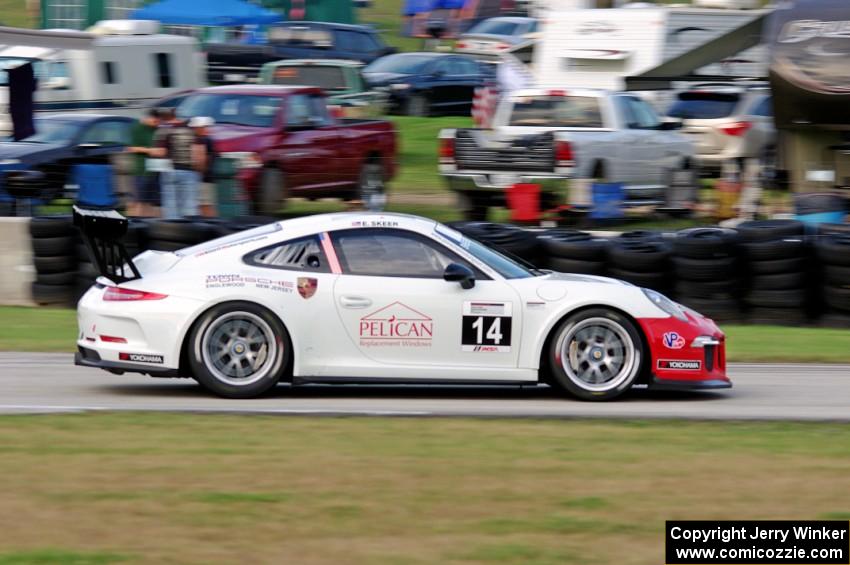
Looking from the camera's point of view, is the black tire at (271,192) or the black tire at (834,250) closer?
the black tire at (834,250)

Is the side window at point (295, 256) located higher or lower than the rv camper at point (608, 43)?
lower

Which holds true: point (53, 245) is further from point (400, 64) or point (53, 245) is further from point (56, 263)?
point (400, 64)

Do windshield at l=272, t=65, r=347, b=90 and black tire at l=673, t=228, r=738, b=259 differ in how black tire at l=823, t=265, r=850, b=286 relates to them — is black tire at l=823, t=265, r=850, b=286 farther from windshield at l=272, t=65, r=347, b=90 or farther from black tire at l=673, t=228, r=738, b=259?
windshield at l=272, t=65, r=347, b=90

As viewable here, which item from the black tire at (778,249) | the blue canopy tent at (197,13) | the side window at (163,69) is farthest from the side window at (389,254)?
the blue canopy tent at (197,13)

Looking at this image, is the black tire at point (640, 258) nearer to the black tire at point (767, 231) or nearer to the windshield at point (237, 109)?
the black tire at point (767, 231)

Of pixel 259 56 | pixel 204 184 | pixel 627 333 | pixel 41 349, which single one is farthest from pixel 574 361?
pixel 259 56

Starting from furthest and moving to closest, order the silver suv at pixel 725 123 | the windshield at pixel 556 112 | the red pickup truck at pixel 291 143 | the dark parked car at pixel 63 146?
1. the silver suv at pixel 725 123
2. the windshield at pixel 556 112
3. the dark parked car at pixel 63 146
4. the red pickup truck at pixel 291 143

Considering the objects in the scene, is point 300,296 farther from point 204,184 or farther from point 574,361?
point 204,184

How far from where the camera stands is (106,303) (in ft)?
30.1

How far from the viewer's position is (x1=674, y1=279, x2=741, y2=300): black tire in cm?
1323

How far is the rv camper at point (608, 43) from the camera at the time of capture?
79.9ft

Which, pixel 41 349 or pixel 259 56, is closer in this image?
pixel 41 349

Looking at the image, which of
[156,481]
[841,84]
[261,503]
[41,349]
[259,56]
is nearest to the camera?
[261,503]

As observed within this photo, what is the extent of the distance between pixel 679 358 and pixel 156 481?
3.94m
